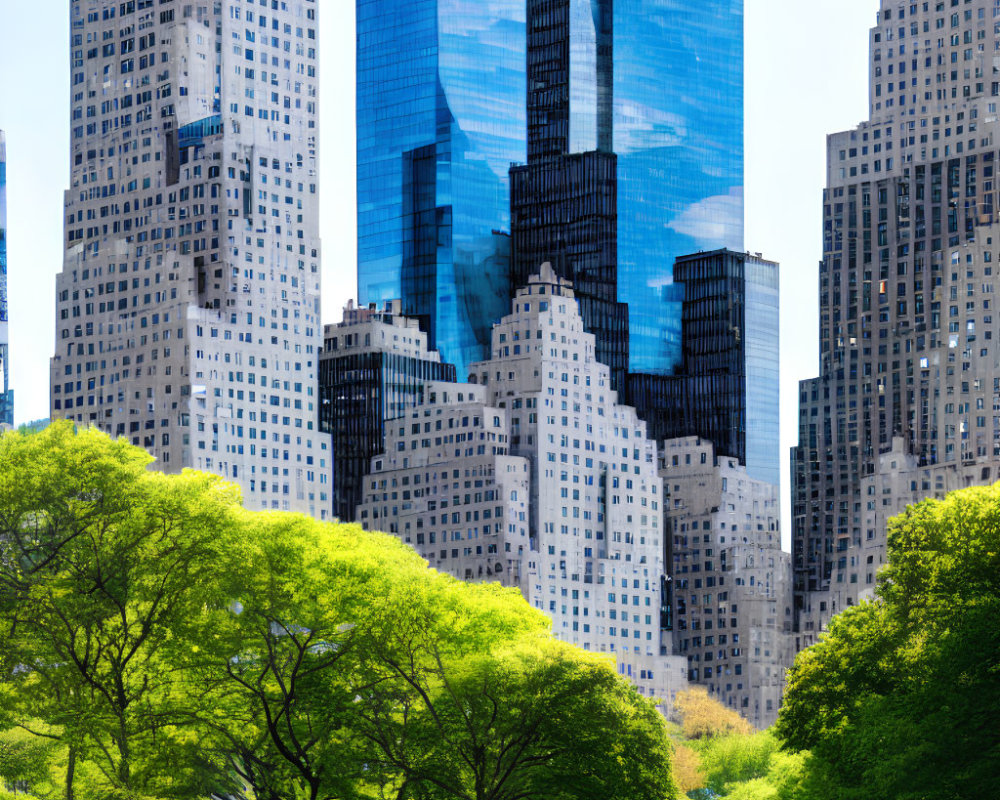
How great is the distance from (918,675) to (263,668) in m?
42.0

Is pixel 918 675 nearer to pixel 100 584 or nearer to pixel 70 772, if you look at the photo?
pixel 100 584

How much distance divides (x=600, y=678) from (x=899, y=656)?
18.9 metres

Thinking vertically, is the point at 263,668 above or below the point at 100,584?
below

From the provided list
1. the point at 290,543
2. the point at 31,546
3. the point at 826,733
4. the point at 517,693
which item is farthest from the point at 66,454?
the point at 826,733

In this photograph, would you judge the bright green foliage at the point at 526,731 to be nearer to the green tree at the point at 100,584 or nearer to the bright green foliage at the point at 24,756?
the green tree at the point at 100,584

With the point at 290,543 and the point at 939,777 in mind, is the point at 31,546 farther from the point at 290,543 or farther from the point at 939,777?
the point at 939,777

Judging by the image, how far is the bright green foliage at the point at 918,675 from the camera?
121 meters

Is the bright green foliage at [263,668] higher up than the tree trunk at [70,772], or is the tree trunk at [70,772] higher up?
the bright green foliage at [263,668]

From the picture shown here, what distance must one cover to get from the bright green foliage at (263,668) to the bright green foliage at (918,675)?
12.0 m

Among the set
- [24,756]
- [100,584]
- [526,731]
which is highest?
[100,584]

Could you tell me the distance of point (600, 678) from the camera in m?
134

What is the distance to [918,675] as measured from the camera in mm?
127875

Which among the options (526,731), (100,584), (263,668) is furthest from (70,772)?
(526,731)

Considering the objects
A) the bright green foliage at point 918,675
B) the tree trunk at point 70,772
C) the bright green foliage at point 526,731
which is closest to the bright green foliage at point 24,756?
the tree trunk at point 70,772
